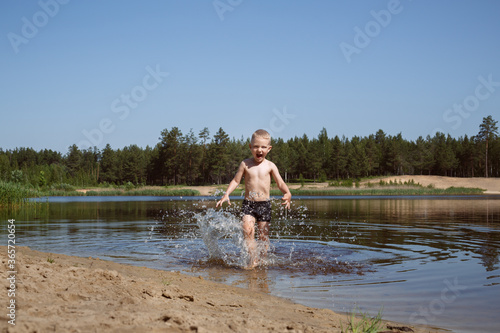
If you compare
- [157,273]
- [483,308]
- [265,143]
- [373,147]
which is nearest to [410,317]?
[483,308]

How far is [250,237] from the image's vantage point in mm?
7938

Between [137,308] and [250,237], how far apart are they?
4573 mm

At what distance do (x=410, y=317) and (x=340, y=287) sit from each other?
1.50 metres

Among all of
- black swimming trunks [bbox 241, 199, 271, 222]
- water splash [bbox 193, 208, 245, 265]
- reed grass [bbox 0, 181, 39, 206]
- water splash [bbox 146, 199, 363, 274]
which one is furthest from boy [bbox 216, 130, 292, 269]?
reed grass [bbox 0, 181, 39, 206]

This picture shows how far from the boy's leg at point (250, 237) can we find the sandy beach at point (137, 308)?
2.12 m

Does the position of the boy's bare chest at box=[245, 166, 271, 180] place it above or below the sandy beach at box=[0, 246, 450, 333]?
above

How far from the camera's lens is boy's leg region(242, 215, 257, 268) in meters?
7.69

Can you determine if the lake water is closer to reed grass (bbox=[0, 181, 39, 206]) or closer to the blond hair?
the blond hair

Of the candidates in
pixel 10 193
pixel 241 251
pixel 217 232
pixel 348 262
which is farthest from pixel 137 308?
pixel 10 193

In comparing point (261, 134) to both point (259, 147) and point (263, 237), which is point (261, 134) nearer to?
point (259, 147)

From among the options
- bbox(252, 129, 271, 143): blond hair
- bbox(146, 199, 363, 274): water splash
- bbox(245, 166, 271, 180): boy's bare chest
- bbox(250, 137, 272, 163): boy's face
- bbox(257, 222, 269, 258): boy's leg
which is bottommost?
bbox(146, 199, 363, 274): water splash

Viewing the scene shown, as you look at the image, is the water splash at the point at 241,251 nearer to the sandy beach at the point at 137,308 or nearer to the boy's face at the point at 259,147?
the boy's face at the point at 259,147

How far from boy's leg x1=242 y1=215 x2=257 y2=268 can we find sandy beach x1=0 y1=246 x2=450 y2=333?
2118 millimetres

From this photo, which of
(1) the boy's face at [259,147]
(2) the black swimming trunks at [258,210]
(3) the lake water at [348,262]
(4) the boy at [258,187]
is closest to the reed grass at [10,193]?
(3) the lake water at [348,262]
